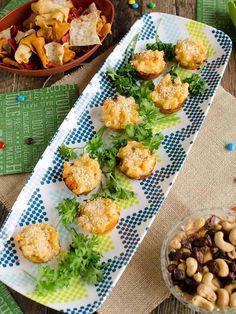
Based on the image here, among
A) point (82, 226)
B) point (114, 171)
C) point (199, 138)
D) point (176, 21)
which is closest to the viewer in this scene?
point (82, 226)

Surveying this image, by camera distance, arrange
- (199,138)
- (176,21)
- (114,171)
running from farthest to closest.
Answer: (176,21), (199,138), (114,171)

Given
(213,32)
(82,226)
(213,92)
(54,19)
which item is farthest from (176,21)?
(82,226)

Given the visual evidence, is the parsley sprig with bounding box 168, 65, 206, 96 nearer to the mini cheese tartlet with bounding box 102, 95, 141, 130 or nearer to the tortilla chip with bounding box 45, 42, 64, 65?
the mini cheese tartlet with bounding box 102, 95, 141, 130

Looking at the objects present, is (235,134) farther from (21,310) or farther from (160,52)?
(21,310)

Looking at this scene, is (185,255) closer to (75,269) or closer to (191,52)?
(75,269)

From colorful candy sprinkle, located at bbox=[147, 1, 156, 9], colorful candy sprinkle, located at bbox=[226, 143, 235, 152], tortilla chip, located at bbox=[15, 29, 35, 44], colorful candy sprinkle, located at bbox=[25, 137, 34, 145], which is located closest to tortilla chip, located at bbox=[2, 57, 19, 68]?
tortilla chip, located at bbox=[15, 29, 35, 44]
